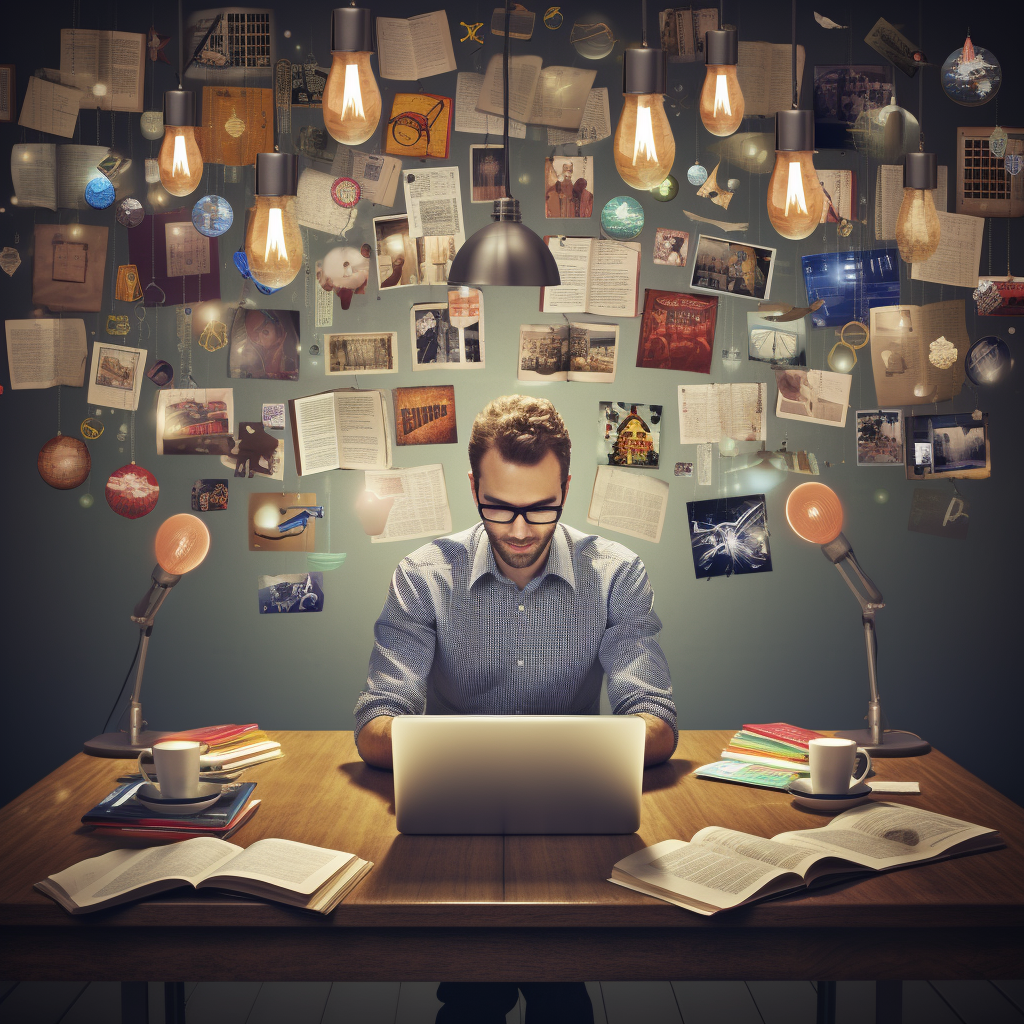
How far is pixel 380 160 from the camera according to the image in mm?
3072

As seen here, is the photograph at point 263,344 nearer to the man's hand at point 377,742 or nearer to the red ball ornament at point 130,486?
the red ball ornament at point 130,486

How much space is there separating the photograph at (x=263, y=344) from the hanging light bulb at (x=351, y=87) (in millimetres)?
1096

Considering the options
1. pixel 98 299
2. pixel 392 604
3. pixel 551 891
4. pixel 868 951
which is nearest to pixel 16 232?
pixel 98 299

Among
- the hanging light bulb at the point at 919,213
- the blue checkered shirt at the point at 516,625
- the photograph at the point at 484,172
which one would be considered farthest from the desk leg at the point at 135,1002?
the photograph at the point at 484,172

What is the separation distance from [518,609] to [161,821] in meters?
0.88

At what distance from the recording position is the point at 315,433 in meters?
3.10

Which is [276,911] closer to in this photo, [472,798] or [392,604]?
[472,798]

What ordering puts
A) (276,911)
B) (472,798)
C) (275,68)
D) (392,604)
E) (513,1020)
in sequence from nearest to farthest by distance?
(276,911) → (472,798) → (392,604) → (513,1020) → (275,68)

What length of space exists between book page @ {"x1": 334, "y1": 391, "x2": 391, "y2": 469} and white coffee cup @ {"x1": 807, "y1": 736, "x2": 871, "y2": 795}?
1708mm

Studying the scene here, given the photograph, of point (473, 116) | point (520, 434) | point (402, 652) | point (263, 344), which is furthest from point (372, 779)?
point (473, 116)

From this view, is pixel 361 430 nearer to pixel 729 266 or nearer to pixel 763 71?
pixel 729 266

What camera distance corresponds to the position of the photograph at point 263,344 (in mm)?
3072

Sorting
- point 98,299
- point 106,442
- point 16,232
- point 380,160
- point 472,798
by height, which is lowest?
point 472,798

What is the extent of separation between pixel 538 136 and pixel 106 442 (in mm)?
1621
